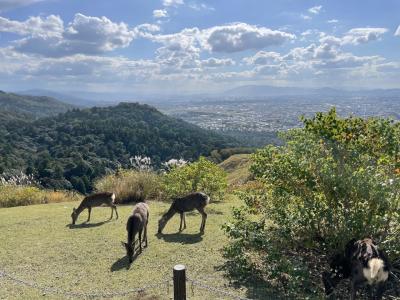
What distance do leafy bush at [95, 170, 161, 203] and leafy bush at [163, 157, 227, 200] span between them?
122 centimetres

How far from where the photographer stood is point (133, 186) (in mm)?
18250

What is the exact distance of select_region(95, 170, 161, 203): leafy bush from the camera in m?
18.0

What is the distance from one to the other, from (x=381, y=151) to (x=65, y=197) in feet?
50.5

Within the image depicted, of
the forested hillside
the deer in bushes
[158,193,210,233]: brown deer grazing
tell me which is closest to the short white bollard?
the deer in bushes

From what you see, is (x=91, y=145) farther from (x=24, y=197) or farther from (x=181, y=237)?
(x=181, y=237)

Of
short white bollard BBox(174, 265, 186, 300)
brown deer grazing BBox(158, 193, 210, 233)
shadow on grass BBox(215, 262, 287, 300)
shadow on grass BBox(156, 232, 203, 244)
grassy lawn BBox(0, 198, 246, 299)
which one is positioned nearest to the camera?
short white bollard BBox(174, 265, 186, 300)

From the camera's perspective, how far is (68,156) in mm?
110688

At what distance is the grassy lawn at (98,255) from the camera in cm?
892

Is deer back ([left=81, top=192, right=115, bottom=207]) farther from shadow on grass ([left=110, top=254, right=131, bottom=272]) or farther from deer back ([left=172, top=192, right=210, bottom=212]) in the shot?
shadow on grass ([left=110, top=254, right=131, bottom=272])

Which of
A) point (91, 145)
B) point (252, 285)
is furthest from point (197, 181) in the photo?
point (91, 145)

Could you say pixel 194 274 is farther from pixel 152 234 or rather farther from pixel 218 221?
pixel 218 221

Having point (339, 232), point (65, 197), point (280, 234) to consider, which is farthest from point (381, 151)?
point (65, 197)

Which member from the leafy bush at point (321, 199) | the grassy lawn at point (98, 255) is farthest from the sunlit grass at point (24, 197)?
the leafy bush at point (321, 199)

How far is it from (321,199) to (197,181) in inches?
345
